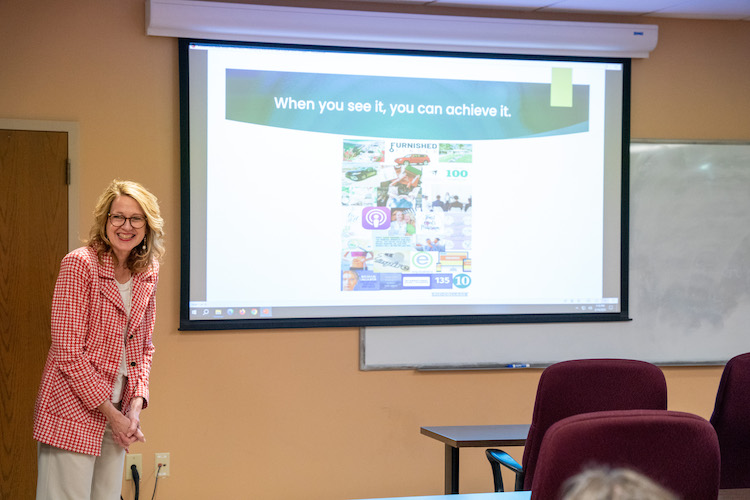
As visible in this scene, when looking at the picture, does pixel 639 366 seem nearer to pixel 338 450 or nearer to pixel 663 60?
pixel 338 450

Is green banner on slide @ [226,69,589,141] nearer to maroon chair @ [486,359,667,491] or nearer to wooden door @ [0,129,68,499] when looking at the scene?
wooden door @ [0,129,68,499]

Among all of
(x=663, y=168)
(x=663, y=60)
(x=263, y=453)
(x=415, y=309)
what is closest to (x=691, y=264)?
(x=663, y=168)

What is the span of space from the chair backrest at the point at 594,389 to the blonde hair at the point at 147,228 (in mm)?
1390

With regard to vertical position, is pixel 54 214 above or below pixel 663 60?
below

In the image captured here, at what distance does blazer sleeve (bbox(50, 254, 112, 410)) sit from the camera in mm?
2557

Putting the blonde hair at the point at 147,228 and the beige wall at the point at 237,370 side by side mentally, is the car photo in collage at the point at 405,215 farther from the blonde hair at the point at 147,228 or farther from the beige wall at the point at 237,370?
the blonde hair at the point at 147,228

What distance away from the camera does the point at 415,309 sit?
14.4 ft

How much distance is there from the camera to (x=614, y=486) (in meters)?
1.48

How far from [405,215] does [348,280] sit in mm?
480

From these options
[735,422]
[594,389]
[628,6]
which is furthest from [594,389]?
[628,6]

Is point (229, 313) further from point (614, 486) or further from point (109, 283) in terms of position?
point (614, 486)

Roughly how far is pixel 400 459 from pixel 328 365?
68 centimetres

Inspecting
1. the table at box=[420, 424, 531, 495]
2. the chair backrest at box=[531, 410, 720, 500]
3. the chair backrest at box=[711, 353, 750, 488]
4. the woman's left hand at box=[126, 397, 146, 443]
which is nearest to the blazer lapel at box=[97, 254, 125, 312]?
the woman's left hand at box=[126, 397, 146, 443]

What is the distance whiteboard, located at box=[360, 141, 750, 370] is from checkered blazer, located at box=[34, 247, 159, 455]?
240cm
